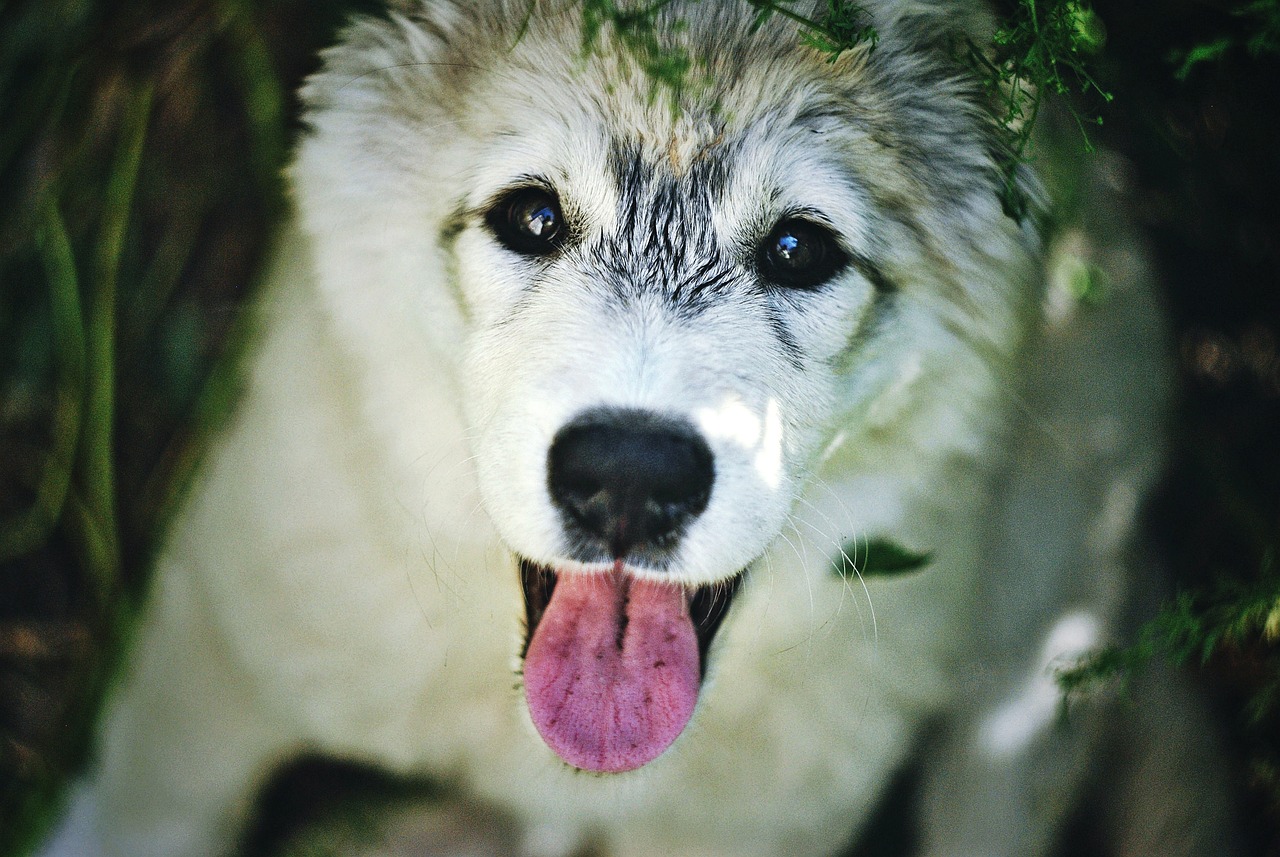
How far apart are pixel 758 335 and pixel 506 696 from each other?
39.2 inches

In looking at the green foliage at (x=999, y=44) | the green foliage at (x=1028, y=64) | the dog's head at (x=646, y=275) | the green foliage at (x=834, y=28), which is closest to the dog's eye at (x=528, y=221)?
the dog's head at (x=646, y=275)

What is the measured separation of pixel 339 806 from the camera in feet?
9.24

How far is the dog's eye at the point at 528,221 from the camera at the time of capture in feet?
6.00

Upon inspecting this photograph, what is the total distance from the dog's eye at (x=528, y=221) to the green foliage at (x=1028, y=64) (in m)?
0.80

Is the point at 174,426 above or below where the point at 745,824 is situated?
below

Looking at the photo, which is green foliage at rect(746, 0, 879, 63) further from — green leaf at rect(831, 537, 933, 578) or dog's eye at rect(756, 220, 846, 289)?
green leaf at rect(831, 537, 933, 578)

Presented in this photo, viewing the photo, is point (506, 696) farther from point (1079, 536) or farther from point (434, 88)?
point (1079, 536)

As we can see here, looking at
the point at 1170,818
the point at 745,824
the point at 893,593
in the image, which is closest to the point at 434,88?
the point at 893,593

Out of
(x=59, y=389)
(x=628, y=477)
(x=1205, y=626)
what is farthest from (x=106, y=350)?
(x=1205, y=626)

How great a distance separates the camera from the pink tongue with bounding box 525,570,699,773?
182cm

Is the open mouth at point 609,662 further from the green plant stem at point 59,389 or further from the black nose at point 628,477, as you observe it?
the green plant stem at point 59,389

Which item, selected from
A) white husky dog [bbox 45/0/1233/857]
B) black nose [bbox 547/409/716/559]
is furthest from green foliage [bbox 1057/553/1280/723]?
black nose [bbox 547/409/716/559]

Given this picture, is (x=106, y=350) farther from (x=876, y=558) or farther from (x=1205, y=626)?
(x=1205, y=626)

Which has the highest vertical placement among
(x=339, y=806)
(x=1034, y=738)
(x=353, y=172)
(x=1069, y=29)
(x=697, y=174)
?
(x=1069, y=29)
